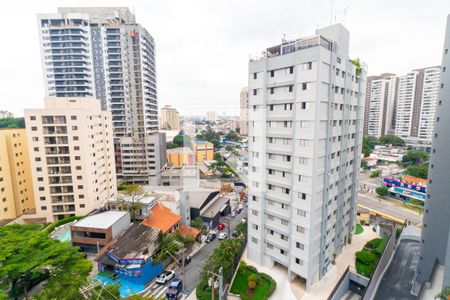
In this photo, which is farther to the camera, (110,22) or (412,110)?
(412,110)

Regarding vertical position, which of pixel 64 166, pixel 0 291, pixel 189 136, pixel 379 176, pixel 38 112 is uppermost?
pixel 38 112

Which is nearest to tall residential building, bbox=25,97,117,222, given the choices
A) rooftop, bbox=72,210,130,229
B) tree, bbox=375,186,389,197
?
rooftop, bbox=72,210,130,229

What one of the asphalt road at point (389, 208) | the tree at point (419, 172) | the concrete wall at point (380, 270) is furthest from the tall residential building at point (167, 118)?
the tree at point (419, 172)

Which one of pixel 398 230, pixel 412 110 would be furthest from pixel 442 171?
pixel 412 110

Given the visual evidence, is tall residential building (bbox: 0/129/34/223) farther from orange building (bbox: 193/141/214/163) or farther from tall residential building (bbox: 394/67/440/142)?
tall residential building (bbox: 394/67/440/142)

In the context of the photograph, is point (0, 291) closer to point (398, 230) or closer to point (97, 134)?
point (97, 134)

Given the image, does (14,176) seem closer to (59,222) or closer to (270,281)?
(59,222)

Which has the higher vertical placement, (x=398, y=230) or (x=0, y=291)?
(x=0, y=291)
